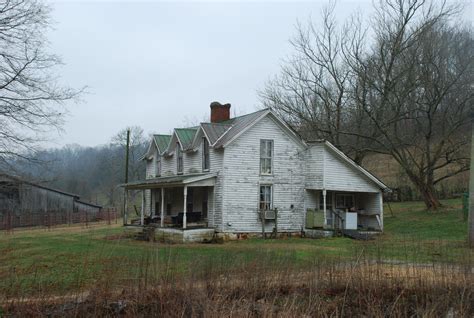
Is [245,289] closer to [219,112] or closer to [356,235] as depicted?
[356,235]

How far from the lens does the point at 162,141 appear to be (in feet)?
113

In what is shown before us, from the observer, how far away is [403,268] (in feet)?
41.0

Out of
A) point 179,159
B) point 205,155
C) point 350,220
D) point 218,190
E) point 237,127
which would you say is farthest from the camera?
point 179,159

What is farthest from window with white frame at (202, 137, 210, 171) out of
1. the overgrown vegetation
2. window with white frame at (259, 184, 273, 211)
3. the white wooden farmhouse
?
Result: the overgrown vegetation

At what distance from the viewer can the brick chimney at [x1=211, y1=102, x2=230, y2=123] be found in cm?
3319

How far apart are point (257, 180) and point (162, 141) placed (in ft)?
29.7

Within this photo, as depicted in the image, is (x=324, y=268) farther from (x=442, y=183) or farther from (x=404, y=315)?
(x=442, y=183)

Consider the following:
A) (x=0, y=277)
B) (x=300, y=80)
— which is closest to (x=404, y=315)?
(x=0, y=277)

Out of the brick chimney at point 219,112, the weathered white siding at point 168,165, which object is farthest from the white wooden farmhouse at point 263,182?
the brick chimney at point 219,112

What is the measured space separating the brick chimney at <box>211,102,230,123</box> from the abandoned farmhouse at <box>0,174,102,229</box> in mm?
21283

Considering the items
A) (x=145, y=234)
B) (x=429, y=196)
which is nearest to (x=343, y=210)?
(x=429, y=196)

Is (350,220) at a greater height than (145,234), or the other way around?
(350,220)

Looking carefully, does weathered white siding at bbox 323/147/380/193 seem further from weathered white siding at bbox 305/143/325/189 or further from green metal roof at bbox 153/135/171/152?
green metal roof at bbox 153/135/171/152

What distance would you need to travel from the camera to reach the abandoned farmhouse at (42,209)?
49000mm
